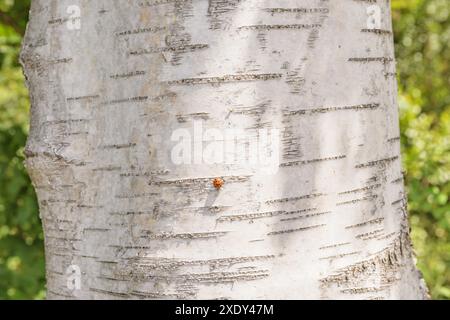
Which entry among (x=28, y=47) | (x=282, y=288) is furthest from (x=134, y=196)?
(x=28, y=47)

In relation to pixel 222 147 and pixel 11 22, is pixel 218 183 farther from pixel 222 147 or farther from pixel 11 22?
pixel 11 22

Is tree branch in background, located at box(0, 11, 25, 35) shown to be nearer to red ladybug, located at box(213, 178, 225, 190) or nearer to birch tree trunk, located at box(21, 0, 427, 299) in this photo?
birch tree trunk, located at box(21, 0, 427, 299)

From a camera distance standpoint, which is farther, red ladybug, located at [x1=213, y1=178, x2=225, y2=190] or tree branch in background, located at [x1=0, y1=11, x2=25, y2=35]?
tree branch in background, located at [x1=0, y1=11, x2=25, y2=35]

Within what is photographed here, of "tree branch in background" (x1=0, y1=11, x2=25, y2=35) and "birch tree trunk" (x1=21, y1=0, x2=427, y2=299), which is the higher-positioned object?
"tree branch in background" (x1=0, y1=11, x2=25, y2=35)

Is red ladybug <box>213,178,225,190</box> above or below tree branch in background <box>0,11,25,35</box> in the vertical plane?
Result: below

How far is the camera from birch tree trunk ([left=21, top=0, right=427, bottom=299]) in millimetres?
1237

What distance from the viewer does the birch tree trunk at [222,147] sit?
4.06ft

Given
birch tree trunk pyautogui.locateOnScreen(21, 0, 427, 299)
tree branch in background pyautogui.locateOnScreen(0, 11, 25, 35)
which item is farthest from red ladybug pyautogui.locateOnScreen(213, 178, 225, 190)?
tree branch in background pyautogui.locateOnScreen(0, 11, 25, 35)

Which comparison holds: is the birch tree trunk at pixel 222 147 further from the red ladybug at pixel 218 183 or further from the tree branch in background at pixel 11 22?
the tree branch in background at pixel 11 22

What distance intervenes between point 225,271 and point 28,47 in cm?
73

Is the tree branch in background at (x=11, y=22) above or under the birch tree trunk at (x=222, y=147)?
above

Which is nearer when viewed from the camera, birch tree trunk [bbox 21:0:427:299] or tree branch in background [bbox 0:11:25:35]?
birch tree trunk [bbox 21:0:427:299]

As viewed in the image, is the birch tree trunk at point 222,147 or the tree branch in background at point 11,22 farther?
the tree branch in background at point 11,22

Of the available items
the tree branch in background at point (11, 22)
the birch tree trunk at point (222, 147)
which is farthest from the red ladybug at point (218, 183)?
the tree branch in background at point (11, 22)
